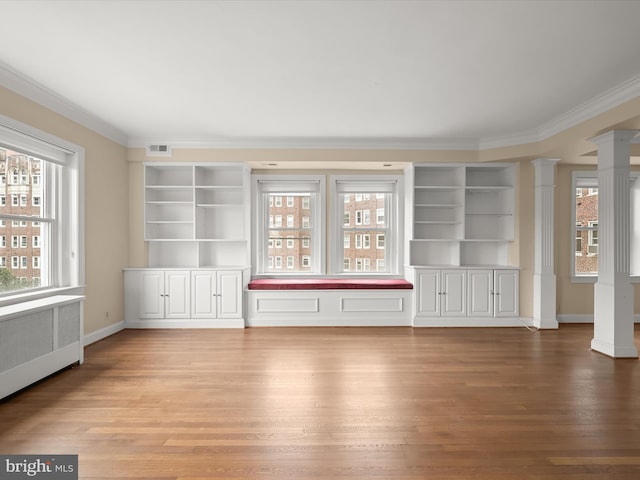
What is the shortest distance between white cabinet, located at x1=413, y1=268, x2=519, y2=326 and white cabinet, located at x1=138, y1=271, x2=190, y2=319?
10.8 feet

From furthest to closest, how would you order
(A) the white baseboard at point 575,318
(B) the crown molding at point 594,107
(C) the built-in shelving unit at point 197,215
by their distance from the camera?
1. (A) the white baseboard at point 575,318
2. (C) the built-in shelving unit at point 197,215
3. (B) the crown molding at point 594,107

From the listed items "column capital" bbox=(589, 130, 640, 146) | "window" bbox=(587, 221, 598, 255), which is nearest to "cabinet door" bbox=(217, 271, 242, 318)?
"column capital" bbox=(589, 130, 640, 146)

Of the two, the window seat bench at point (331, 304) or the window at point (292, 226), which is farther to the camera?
the window at point (292, 226)

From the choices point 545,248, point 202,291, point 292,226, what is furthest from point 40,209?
point 545,248

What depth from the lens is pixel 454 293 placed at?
17.2 ft

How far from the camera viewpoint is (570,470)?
194 centimetres

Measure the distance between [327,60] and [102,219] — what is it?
349cm

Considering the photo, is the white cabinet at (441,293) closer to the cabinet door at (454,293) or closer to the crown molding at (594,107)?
the cabinet door at (454,293)

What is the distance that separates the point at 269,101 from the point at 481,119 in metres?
2.50

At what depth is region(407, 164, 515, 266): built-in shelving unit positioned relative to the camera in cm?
557

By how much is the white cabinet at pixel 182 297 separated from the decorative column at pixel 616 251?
4417mm

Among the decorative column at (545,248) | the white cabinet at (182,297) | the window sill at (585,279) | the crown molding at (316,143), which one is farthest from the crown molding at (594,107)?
the white cabinet at (182,297)

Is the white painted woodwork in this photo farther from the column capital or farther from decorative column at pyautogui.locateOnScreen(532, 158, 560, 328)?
the column capital

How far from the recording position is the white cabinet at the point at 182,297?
5.11 m
